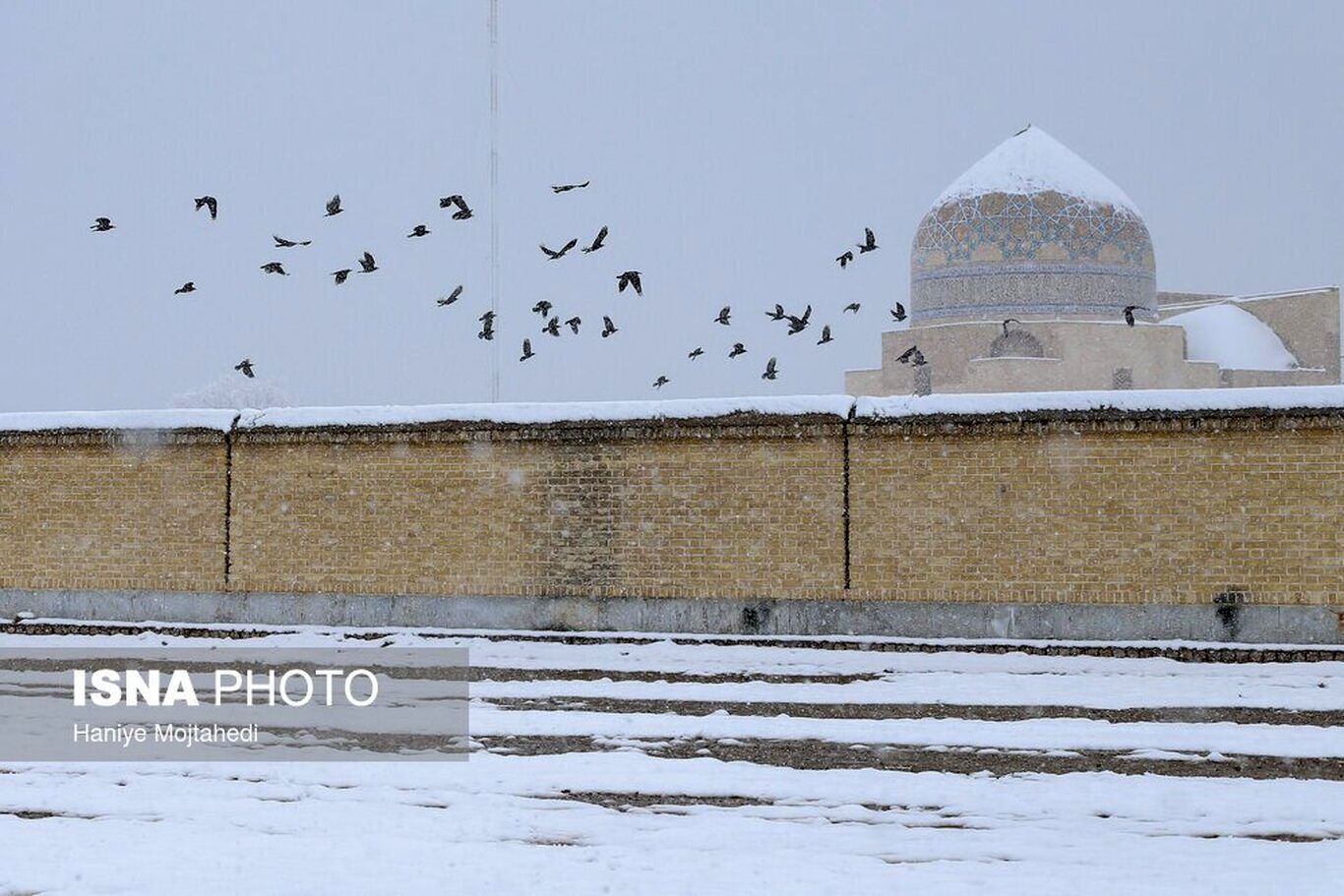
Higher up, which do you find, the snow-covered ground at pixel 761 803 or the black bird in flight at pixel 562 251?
the black bird in flight at pixel 562 251

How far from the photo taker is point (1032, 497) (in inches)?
595

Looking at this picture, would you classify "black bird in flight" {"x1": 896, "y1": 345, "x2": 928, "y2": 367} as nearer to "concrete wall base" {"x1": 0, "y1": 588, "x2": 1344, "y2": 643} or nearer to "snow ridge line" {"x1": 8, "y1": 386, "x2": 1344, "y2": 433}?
"snow ridge line" {"x1": 8, "y1": 386, "x2": 1344, "y2": 433}

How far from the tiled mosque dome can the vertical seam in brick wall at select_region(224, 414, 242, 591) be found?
3003 cm

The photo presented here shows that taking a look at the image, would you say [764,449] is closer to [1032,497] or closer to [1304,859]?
[1032,497]

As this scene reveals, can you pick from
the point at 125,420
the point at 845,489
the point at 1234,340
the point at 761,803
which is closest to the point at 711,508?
the point at 845,489

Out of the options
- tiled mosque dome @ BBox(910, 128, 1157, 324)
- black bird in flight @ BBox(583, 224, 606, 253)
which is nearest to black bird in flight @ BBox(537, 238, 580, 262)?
black bird in flight @ BBox(583, 224, 606, 253)

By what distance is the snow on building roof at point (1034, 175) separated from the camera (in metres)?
45.1

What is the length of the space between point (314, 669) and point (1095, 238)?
3458cm

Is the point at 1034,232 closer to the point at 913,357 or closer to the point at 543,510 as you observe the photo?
the point at 913,357

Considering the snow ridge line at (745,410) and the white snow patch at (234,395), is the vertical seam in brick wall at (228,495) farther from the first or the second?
the white snow patch at (234,395)

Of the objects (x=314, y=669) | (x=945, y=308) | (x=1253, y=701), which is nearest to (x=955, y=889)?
(x=1253, y=701)

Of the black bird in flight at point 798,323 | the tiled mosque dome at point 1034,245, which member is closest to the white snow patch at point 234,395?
the tiled mosque dome at point 1034,245

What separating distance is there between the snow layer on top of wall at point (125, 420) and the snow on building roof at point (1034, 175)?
101ft

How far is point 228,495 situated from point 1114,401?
845 cm
